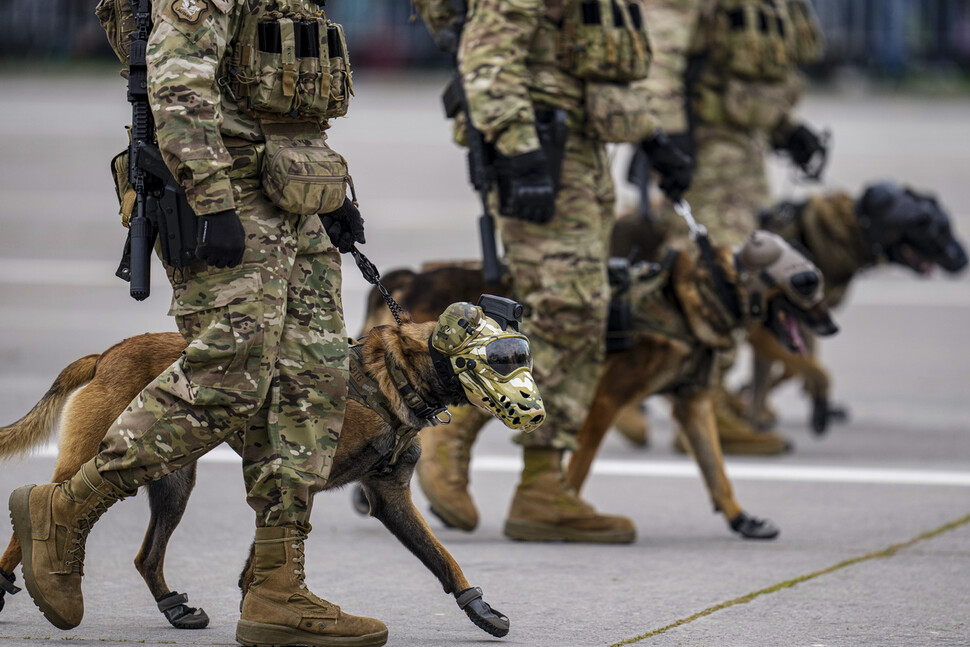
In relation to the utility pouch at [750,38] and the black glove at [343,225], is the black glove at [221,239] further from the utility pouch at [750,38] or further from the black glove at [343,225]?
the utility pouch at [750,38]

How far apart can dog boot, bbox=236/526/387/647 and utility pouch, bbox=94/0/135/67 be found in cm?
147

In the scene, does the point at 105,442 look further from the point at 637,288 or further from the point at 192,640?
the point at 637,288

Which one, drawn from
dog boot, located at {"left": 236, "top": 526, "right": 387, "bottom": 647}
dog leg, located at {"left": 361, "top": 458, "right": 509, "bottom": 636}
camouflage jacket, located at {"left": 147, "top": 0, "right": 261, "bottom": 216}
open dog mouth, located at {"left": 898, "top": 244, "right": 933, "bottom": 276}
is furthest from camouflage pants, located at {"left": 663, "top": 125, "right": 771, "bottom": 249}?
camouflage jacket, located at {"left": 147, "top": 0, "right": 261, "bottom": 216}

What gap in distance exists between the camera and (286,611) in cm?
425

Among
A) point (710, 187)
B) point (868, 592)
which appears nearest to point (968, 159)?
point (710, 187)

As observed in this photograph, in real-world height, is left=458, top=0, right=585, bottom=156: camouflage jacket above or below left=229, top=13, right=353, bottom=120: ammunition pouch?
below

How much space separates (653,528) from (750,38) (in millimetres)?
3118

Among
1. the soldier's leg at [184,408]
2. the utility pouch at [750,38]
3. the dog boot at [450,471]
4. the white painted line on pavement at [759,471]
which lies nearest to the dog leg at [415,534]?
the soldier's leg at [184,408]

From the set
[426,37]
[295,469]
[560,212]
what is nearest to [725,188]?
[560,212]

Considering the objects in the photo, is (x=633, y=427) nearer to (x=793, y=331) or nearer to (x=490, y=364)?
(x=793, y=331)

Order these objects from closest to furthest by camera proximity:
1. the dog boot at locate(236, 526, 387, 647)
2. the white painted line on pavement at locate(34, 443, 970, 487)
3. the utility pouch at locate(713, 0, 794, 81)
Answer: the dog boot at locate(236, 526, 387, 647), the white painted line on pavement at locate(34, 443, 970, 487), the utility pouch at locate(713, 0, 794, 81)

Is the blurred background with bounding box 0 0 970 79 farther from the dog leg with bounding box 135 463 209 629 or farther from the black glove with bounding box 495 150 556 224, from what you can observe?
the dog leg with bounding box 135 463 209 629

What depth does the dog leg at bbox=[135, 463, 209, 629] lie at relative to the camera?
468cm

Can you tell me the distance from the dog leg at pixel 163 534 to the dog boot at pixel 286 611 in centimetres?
44
